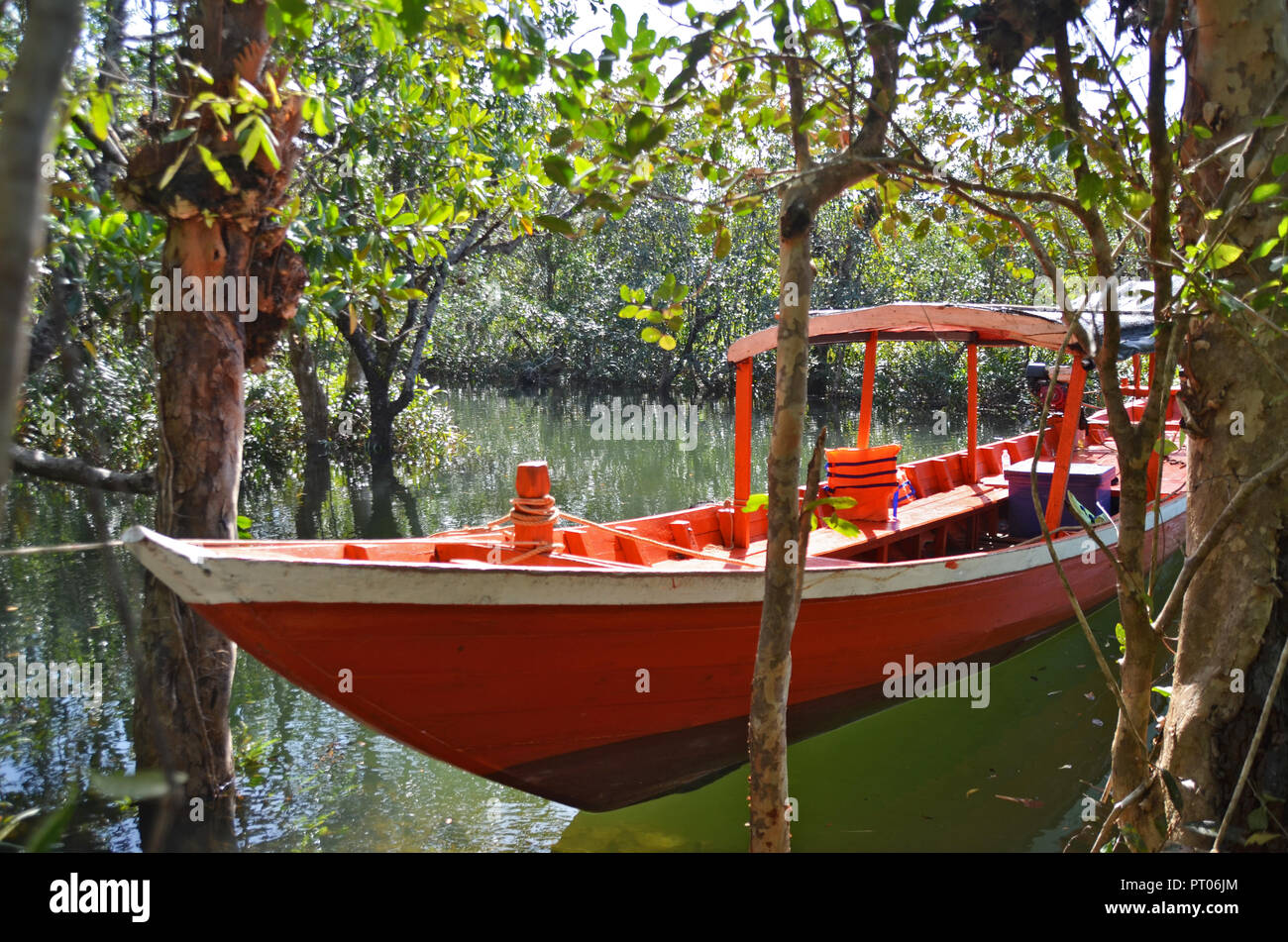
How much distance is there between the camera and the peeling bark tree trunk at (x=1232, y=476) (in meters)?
2.46

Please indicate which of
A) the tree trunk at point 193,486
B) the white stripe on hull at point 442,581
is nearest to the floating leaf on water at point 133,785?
the white stripe on hull at point 442,581

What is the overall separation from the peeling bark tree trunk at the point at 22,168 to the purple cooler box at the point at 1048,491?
22.5 ft

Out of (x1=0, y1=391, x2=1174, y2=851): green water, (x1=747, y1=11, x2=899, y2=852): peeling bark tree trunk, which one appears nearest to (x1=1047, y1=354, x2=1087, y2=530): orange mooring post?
(x1=0, y1=391, x2=1174, y2=851): green water

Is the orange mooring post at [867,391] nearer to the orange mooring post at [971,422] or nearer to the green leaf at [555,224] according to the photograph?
the orange mooring post at [971,422]

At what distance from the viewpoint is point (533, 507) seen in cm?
455

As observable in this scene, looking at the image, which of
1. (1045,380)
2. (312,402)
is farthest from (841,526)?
(312,402)

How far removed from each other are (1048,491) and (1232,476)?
15.3 ft

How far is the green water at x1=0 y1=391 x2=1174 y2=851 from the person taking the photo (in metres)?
4.89

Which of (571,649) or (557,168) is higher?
(557,168)

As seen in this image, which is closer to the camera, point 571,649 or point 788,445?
point 788,445

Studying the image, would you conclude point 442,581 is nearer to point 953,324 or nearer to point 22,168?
point 22,168

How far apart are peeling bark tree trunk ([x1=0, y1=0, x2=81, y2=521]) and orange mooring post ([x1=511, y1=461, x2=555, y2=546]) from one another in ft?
12.7

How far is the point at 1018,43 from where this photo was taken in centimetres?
236

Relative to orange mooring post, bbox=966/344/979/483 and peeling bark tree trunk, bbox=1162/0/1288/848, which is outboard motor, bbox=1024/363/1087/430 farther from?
peeling bark tree trunk, bbox=1162/0/1288/848
